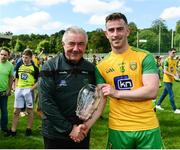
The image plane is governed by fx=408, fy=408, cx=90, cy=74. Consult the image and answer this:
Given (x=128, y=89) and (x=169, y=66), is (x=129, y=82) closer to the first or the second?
(x=128, y=89)

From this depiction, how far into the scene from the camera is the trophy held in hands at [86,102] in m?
3.84

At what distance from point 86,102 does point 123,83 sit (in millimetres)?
460

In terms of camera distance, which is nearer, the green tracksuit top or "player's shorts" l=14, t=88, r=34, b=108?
the green tracksuit top

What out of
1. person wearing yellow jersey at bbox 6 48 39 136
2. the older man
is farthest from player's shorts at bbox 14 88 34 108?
the older man

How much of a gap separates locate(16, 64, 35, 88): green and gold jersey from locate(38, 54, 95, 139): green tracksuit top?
546 cm

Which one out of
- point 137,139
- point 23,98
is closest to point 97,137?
point 23,98

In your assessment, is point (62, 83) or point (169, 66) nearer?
point (62, 83)

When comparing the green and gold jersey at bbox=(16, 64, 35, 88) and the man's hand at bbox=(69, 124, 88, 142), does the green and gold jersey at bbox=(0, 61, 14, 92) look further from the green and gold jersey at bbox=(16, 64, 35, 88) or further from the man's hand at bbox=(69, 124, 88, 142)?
the man's hand at bbox=(69, 124, 88, 142)

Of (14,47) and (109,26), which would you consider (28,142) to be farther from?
(14,47)

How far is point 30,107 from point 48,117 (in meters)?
5.48

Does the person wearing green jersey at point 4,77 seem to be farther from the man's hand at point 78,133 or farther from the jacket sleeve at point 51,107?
the man's hand at point 78,133

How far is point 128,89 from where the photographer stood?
4043mm

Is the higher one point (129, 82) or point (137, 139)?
point (129, 82)

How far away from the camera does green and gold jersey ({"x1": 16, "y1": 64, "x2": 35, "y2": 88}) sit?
30.6 ft
